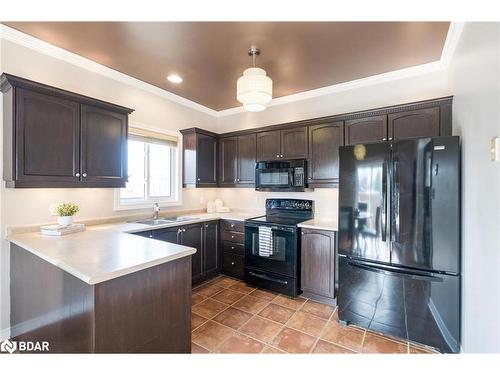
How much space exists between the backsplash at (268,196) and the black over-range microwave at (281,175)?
1.06 ft

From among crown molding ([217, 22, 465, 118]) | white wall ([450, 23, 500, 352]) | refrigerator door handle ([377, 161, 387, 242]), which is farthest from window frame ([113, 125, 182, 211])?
white wall ([450, 23, 500, 352])

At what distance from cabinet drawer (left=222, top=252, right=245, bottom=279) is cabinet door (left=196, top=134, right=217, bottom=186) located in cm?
122

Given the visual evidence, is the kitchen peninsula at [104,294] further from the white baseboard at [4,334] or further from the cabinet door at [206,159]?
the cabinet door at [206,159]

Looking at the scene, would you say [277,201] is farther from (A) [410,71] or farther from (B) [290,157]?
(A) [410,71]

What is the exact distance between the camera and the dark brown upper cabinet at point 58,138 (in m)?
1.97

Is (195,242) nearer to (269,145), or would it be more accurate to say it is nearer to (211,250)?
(211,250)

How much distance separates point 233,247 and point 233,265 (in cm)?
26

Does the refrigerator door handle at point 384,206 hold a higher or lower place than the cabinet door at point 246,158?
lower

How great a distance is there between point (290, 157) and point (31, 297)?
3.01 meters

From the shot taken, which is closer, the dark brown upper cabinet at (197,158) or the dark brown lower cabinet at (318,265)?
the dark brown lower cabinet at (318,265)

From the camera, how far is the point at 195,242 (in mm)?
3252

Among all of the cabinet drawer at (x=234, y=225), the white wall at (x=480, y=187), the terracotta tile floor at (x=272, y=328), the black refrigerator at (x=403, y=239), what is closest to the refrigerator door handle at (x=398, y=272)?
the black refrigerator at (x=403, y=239)

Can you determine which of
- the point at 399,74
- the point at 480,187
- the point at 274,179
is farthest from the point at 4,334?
the point at 399,74
